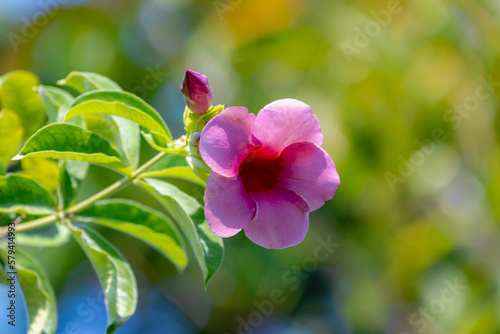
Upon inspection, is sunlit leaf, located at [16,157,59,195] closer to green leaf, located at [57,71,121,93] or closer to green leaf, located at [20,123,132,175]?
green leaf, located at [57,71,121,93]

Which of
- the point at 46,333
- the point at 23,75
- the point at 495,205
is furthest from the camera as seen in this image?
the point at 495,205

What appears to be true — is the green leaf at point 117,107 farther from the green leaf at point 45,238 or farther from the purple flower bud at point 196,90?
the green leaf at point 45,238

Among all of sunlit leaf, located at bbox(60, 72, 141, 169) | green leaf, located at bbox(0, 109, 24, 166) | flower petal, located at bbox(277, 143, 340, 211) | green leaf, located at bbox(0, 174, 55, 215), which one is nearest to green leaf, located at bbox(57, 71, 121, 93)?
sunlit leaf, located at bbox(60, 72, 141, 169)

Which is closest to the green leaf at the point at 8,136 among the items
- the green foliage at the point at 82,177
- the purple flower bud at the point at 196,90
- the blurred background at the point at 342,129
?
the green foliage at the point at 82,177

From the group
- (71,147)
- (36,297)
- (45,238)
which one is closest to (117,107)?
(71,147)

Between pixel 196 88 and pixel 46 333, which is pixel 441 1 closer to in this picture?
pixel 196 88

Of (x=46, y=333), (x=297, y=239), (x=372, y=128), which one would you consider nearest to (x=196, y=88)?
(x=297, y=239)
